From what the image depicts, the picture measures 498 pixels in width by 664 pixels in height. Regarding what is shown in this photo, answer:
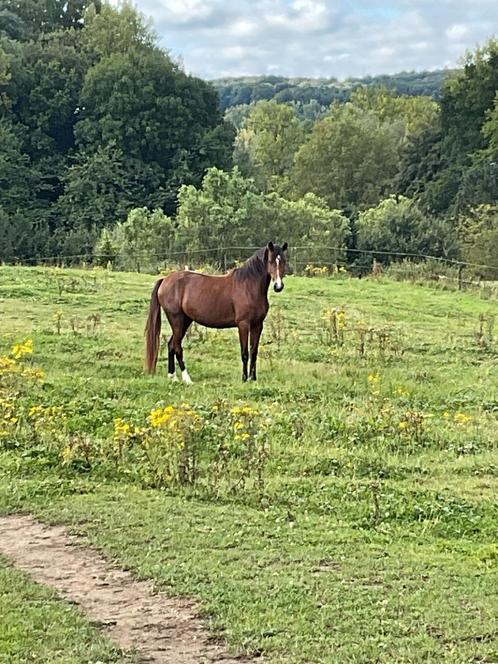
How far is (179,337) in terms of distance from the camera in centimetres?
1129

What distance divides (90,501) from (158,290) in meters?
5.09

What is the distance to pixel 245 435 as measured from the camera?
23.6ft

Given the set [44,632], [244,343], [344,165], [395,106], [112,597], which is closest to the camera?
[44,632]

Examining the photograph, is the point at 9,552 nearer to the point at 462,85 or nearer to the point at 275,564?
the point at 275,564

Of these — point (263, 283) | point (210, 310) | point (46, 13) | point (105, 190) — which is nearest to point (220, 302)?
point (210, 310)

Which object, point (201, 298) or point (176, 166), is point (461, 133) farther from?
point (201, 298)

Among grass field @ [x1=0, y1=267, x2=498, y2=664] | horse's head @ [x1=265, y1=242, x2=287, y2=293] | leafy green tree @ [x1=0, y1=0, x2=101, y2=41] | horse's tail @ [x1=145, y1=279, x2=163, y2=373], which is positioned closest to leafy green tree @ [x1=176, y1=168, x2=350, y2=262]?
grass field @ [x1=0, y1=267, x2=498, y2=664]

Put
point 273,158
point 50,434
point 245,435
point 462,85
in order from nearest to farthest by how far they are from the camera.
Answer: point 245,435 < point 50,434 < point 462,85 < point 273,158

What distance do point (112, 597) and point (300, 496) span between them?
2.36 meters

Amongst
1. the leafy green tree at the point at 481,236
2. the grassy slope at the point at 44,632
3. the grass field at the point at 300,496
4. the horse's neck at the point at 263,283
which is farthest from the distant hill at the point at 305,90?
the grassy slope at the point at 44,632

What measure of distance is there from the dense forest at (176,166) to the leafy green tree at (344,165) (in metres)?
0.09

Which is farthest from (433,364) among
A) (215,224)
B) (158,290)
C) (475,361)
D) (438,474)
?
(215,224)

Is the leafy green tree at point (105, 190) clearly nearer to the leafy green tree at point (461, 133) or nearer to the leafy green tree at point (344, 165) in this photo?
the leafy green tree at point (344, 165)

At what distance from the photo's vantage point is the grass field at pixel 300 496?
4348mm
